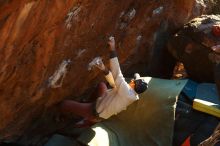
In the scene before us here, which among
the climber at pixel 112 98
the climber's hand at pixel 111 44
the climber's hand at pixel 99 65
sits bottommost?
the climber at pixel 112 98

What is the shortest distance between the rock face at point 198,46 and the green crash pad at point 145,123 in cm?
76

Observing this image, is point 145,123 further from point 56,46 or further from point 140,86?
point 56,46

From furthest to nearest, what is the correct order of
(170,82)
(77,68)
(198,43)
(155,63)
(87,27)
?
(155,63), (198,43), (170,82), (77,68), (87,27)

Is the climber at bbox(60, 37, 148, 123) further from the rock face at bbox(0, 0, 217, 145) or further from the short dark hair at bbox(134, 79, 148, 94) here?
the rock face at bbox(0, 0, 217, 145)

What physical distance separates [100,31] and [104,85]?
0.96m

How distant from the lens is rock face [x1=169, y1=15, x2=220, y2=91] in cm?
647

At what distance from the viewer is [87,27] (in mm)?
5355

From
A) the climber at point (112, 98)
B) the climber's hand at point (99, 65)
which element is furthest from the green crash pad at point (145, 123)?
the climber's hand at point (99, 65)

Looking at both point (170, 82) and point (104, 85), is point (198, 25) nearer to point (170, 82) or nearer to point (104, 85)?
point (170, 82)

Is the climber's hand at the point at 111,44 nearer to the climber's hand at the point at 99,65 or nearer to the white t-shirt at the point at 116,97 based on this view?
the white t-shirt at the point at 116,97

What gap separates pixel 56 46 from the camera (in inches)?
196

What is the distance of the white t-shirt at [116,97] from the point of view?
18.0ft

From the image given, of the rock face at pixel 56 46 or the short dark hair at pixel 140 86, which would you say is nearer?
the rock face at pixel 56 46

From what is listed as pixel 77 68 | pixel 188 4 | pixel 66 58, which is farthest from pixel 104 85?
pixel 188 4
